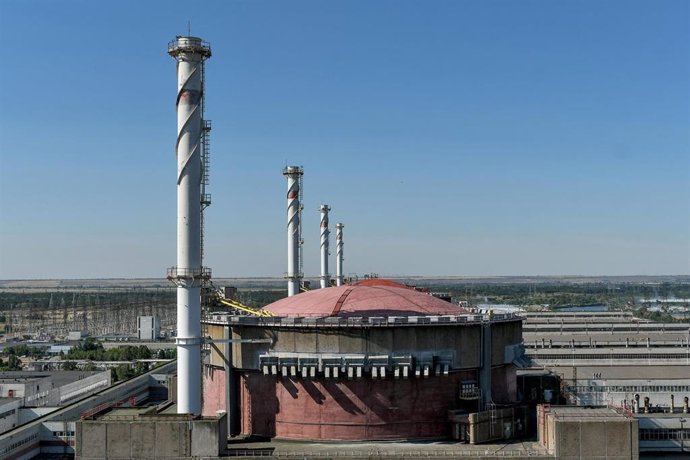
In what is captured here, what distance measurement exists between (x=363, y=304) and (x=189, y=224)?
13.4 meters

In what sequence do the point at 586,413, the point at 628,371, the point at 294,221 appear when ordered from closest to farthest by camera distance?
the point at 586,413 → the point at 294,221 → the point at 628,371

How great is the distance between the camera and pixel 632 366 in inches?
4525

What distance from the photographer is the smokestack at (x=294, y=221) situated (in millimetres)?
99875

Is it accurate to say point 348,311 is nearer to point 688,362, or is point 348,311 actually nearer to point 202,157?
point 202,157

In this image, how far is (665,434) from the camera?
214 feet

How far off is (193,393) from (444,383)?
636 inches

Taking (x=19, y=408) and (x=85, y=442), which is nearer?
(x=85, y=442)

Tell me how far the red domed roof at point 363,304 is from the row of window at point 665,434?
63.8 ft

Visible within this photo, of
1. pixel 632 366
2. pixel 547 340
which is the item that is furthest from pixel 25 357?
pixel 632 366

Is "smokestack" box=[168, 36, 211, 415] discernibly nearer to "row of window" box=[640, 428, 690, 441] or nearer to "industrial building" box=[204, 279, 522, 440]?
"industrial building" box=[204, 279, 522, 440]

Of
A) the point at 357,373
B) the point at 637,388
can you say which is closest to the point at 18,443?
the point at 357,373

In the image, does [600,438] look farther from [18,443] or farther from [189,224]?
[18,443]

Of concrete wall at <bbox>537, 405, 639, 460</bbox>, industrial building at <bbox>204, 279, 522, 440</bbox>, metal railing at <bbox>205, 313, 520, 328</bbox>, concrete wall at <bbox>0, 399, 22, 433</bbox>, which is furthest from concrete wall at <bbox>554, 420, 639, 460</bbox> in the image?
concrete wall at <bbox>0, 399, 22, 433</bbox>

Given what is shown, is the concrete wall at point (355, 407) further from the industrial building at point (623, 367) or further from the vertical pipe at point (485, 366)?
the industrial building at point (623, 367)
